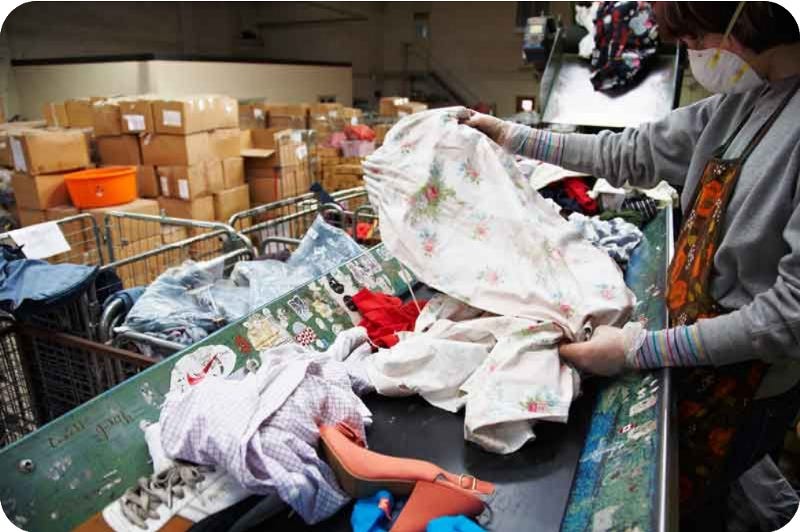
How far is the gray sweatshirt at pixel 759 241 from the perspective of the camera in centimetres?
90

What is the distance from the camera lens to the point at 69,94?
288 inches

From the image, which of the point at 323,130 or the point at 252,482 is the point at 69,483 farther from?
the point at 323,130

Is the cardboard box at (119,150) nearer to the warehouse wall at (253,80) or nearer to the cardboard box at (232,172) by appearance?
the cardboard box at (232,172)

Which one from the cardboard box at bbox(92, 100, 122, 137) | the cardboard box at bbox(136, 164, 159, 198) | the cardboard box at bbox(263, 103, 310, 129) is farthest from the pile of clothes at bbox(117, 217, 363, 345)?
the cardboard box at bbox(263, 103, 310, 129)

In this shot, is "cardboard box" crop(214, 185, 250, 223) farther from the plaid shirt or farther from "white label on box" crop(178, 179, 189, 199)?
the plaid shirt

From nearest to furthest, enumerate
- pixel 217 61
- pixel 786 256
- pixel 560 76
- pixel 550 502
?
pixel 786 256 → pixel 550 502 → pixel 560 76 → pixel 217 61

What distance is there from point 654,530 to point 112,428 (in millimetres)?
1029

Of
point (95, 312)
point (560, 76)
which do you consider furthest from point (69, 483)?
point (560, 76)

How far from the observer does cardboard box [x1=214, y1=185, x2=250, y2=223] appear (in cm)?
534

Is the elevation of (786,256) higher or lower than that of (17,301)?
higher

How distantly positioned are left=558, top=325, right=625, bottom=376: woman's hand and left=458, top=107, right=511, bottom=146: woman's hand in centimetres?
71

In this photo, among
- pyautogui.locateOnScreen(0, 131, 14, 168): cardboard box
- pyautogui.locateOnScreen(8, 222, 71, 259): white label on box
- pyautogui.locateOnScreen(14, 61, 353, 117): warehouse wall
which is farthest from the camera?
pyautogui.locateOnScreen(14, 61, 353, 117): warehouse wall

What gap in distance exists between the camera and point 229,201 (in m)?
5.45

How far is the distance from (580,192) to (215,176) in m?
3.78
